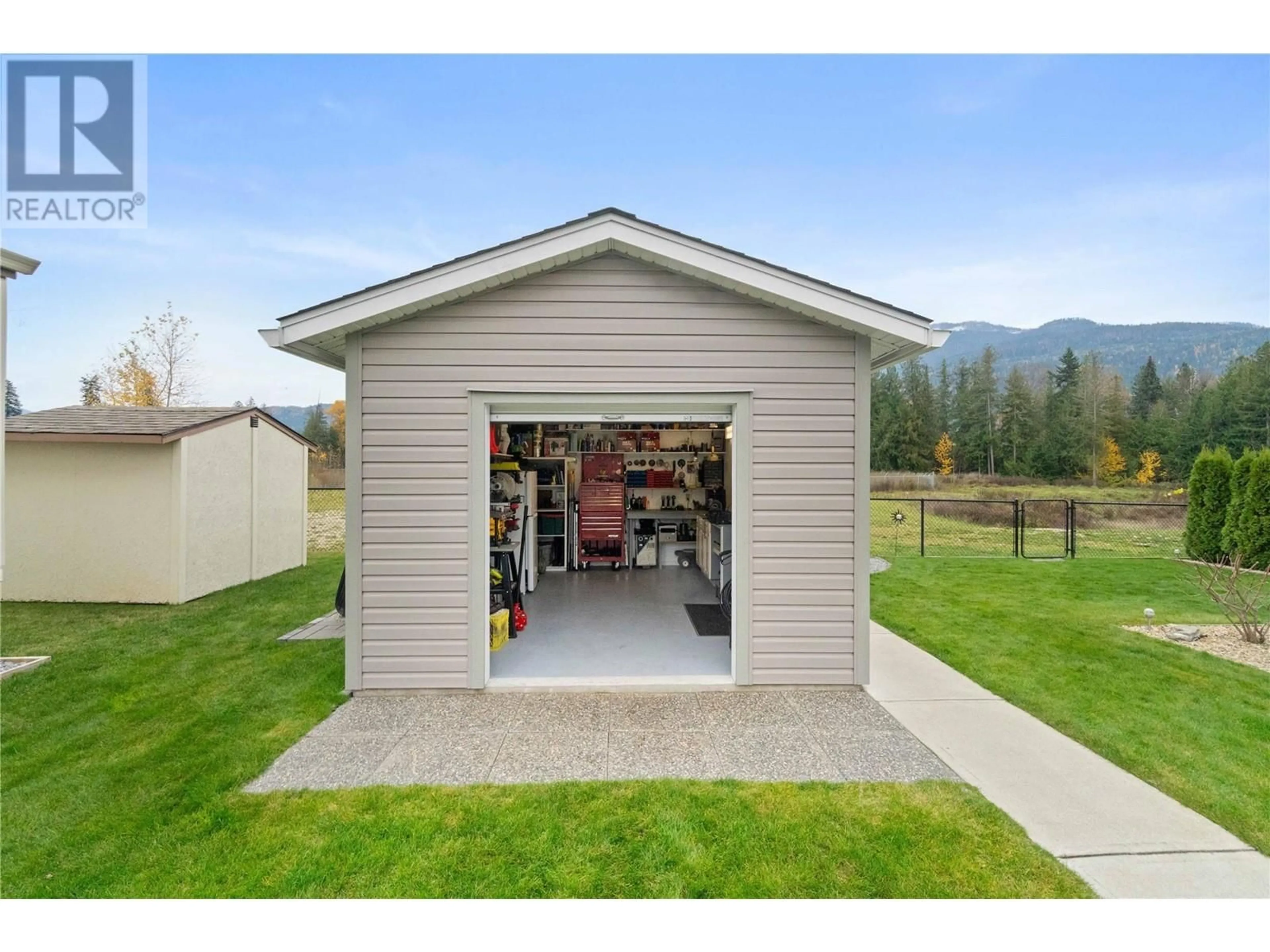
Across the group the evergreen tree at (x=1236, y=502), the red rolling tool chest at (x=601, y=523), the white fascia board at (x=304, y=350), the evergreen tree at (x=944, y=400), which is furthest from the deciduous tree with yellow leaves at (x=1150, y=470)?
the white fascia board at (x=304, y=350)

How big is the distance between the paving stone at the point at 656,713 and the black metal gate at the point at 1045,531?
9.77m

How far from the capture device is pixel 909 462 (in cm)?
3800

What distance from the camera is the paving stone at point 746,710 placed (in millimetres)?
3908

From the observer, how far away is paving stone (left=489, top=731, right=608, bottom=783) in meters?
3.20

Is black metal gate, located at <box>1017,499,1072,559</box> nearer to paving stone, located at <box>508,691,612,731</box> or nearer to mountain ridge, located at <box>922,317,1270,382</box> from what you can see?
paving stone, located at <box>508,691,612,731</box>

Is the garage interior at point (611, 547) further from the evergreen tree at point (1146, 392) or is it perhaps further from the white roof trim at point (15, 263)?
the evergreen tree at point (1146, 392)

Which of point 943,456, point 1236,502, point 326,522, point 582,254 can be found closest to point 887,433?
point 943,456

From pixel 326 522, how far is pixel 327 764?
1180cm

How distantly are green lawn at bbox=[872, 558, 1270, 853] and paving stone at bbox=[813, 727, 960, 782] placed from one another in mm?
1101

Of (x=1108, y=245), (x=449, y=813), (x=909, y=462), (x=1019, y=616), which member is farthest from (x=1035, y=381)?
(x=449, y=813)

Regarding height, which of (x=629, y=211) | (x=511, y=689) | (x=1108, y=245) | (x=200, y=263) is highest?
(x=1108, y=245)

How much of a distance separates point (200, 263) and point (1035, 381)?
55630 mm

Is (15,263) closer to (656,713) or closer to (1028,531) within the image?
(656,713)

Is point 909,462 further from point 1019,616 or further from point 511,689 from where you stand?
point 511,689
